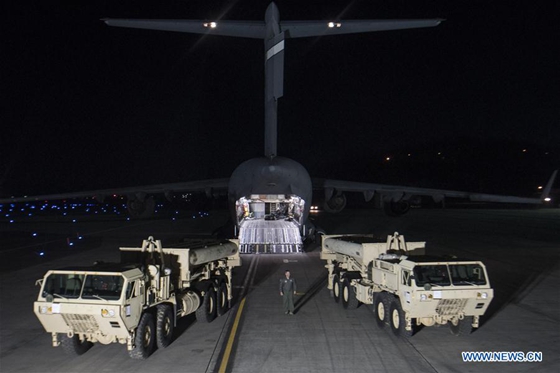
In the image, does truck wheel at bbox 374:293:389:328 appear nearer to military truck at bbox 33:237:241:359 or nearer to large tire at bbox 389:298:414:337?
large tire at bbox 389:298:414:337

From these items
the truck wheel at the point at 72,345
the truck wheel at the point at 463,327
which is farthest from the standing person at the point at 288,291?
the truck wheel at the point at 72,345

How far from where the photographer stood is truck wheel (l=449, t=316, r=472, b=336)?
38.6ft

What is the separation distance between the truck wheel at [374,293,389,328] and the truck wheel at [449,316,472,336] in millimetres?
1550

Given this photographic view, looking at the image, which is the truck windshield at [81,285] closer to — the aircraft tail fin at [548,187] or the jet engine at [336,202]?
the aircraft tail fin at [548,187]

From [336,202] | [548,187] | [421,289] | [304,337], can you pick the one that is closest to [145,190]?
[336,202]

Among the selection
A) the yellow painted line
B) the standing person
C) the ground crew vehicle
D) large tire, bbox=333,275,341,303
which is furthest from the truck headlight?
large tire, bbox=333,275,341,303

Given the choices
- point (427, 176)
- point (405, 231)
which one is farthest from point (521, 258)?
point (427, 176)

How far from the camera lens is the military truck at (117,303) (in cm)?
957

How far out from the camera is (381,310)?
500 inches

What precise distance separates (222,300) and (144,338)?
4.28m

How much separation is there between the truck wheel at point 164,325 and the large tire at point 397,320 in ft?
16.6

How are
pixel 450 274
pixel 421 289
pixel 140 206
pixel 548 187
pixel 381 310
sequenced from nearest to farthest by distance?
1. pixel 421 289
2. pixel 450 274
3. pixel 381 310
4. pixel 548 187
5. pixel 140 206

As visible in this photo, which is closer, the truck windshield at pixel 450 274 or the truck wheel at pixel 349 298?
the truck windshield at pixel 450 274

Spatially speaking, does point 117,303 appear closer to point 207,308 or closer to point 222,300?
point 207,308
